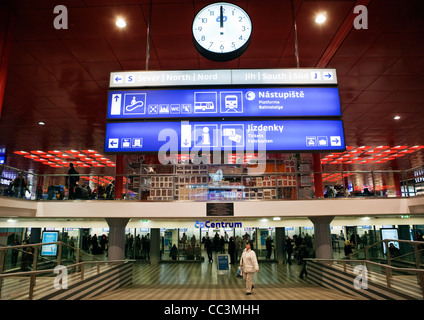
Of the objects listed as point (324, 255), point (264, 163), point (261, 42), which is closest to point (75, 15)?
point (261, 42)

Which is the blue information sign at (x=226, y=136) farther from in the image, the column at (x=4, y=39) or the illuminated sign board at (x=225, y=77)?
the column at (x=4, y=39)

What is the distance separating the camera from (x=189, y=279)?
13078mm

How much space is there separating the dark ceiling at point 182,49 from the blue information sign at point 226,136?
162cm

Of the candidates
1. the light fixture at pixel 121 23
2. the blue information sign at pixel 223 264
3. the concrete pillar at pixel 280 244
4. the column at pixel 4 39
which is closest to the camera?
the column at pixel 4 39

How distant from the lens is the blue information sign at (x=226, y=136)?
193 inches

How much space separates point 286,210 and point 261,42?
5.09 metres

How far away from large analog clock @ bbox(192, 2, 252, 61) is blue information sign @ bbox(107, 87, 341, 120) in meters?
0.68

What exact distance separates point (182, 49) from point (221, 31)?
2.60 metres

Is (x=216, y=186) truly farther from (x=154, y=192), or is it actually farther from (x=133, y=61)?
(x=133, y=61)

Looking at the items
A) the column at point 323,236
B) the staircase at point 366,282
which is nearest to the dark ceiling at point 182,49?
the column at point 323,236

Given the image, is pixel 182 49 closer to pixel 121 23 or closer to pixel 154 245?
pixel 121 23

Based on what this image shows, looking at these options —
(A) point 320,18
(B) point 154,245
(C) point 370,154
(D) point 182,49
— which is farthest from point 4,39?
(C) point 370,154

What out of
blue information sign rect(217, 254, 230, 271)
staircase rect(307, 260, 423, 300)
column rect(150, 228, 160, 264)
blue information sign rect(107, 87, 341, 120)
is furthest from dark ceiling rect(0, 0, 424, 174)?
column rect(150, 228, 160, 264)

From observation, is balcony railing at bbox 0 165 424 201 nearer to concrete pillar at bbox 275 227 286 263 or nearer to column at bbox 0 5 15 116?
column at bbox 0 5 15 116
